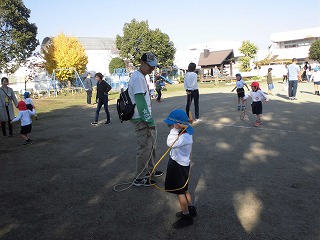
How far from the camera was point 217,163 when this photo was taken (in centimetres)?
568

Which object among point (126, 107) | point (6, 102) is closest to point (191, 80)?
point (126, 107)

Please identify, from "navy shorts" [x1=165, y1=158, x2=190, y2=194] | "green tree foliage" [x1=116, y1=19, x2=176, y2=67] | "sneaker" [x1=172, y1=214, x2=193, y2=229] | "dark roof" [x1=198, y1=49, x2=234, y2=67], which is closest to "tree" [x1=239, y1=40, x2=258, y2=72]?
"dark roof" [x1=198, y1=49, x2=234, y2=67]

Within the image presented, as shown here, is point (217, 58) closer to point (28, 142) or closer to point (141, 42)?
point (141, 42)

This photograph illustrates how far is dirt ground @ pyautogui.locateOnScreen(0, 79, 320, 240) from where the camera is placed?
3.45 meters

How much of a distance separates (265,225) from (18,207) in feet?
11.5

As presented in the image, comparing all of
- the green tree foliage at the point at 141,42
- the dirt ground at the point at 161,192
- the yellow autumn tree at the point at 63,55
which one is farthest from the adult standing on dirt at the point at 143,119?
the green tree foliage at the point at 141,42

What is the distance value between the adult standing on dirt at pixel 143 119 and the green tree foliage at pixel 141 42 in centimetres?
3829

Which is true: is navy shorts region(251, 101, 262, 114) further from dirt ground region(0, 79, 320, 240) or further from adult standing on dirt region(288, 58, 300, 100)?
adult standing on dirt region(288, 58, 300, 100)

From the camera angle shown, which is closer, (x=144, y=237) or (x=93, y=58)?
(x=144, y=237)

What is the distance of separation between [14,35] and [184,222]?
1363 inches

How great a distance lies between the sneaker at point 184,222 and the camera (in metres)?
3.46

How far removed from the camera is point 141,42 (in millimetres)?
42656

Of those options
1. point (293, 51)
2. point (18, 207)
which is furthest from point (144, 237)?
point (293, 51)

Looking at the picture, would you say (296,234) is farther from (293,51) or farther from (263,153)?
(293,51)
